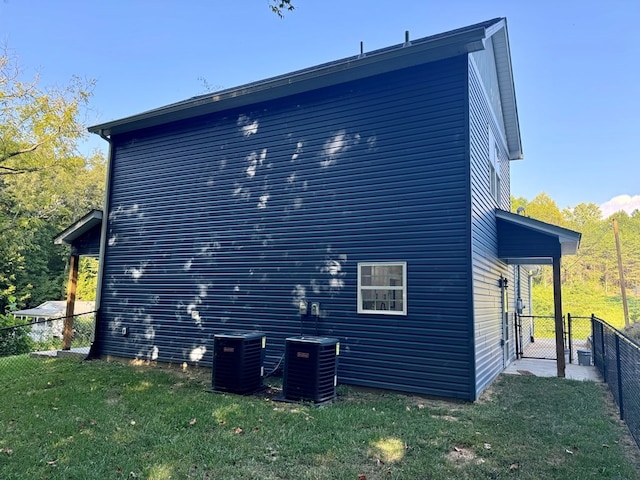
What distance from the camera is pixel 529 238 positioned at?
7.92m

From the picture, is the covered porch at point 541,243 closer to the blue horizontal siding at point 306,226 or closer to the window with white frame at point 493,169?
the window with white frame at point 493,169

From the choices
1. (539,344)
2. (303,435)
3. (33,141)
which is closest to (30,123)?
(33,141)

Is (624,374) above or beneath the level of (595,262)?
beneath

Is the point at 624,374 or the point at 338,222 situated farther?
the point at 338,222

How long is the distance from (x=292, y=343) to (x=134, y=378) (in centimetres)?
329

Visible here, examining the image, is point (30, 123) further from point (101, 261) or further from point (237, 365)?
point (237, 365)

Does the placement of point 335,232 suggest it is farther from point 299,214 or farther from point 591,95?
point 591,95

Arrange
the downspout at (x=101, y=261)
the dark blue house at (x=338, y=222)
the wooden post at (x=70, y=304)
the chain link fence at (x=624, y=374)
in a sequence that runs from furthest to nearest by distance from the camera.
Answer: the wooden post at (x=70, y=304) < the downspout at (x=101, y=261) < the dark blue house at (x=338, y=222) < the chain link fence at (x=624, y=374)

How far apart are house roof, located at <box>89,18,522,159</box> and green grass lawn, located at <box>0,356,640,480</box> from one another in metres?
5.13

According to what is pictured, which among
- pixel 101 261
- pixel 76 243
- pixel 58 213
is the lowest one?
pixel 101 261

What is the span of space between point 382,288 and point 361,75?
359cm

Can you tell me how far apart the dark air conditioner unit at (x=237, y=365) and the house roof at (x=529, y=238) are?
16.7 feet

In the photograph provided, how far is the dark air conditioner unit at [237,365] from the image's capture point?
624 cm

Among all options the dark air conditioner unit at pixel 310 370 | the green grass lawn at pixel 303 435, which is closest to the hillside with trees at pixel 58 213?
the dark air conditioner unit at pixel 310 370
